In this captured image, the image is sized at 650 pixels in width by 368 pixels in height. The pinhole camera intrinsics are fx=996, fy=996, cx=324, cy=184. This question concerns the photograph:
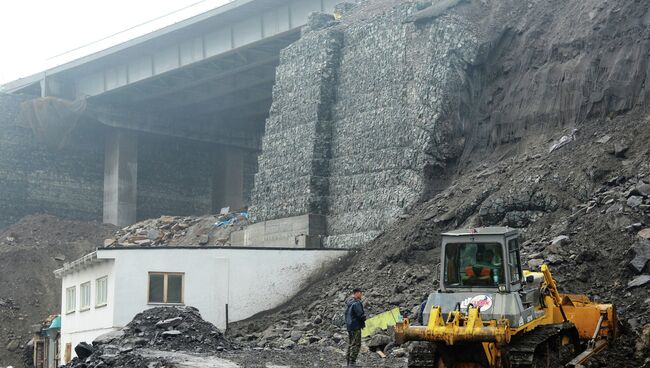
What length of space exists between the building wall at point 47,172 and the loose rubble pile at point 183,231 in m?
6.62

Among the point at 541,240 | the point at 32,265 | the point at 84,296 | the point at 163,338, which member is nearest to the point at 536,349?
the point at 163,338

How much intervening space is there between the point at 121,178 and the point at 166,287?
1116 inches

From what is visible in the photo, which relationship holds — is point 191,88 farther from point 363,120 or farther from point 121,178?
point 363,120

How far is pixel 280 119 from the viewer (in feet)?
132

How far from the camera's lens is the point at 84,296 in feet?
109

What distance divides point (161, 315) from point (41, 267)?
92.4ft

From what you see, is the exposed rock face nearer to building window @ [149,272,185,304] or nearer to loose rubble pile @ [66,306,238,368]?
building window @ [149,272,185,304]

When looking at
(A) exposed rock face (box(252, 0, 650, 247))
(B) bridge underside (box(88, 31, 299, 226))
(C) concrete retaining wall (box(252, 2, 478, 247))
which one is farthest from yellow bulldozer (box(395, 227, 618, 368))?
(B) bridge underside (box(88, 31, 299, 226))

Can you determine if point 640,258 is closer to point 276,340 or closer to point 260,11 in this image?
point 276,340

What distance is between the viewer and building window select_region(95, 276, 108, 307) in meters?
30.8

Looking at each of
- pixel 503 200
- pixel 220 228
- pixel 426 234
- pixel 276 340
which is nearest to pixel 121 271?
pixel 276 340

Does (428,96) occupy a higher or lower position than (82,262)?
higher

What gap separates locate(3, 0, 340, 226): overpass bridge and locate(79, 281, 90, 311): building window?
16.1 metres

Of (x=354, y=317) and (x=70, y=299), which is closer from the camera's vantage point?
(x=354, y=317)
